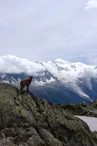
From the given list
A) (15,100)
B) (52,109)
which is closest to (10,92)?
(15,100)

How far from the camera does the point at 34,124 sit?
38.2 m

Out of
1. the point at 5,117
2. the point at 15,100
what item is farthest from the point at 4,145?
the point at 15,100

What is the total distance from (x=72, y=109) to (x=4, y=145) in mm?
68030

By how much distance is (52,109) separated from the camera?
1766 inches

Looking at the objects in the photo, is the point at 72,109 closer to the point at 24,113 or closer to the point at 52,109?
the point at 52,109

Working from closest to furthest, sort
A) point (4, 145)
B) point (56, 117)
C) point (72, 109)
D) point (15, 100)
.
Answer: point (4, 145) → point (15, 100) → point (56, 117) → point (72, 109)

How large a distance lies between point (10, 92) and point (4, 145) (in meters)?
10.7

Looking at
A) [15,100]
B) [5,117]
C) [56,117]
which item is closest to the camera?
[5,117]

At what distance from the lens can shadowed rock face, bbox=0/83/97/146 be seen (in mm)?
34353

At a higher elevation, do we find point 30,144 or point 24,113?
point 24,113

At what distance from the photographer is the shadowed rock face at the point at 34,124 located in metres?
34.4

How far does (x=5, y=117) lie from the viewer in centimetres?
3650

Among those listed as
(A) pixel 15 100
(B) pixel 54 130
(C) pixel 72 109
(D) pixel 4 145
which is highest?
(C) pixel 72 109

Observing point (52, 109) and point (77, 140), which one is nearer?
point (77, 140)
